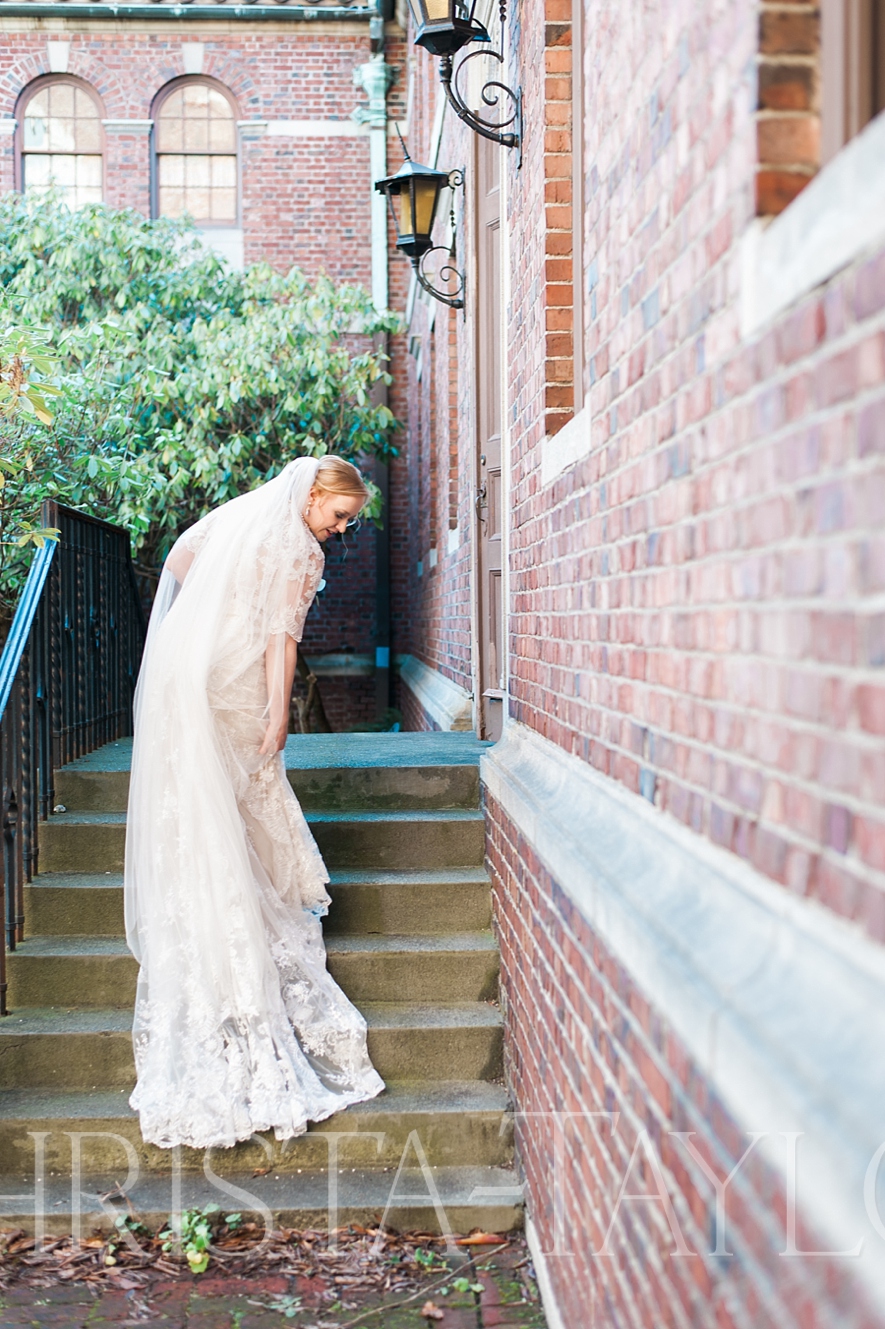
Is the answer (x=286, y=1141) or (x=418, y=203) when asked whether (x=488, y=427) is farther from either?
(x=286, y=1141)

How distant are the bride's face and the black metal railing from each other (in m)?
1.30

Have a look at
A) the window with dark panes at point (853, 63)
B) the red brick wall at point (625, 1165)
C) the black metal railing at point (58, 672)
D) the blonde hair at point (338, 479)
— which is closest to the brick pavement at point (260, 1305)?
the red brick wall at point (625, 1165)

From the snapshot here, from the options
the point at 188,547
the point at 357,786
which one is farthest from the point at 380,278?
the point at 188,547

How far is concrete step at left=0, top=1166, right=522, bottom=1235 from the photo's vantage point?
11.8 feet

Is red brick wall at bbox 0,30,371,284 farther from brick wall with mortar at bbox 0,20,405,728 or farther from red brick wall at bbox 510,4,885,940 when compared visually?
red brick wall at bbox 510,4,885,940

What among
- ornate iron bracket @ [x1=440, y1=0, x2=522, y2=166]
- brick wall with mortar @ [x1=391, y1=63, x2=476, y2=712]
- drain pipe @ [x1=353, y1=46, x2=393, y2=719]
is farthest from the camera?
drain pipe @ [x1=353, y1=46, x2=393, y2=719]

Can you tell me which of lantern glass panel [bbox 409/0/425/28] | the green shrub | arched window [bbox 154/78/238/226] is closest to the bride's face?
lantern glass panel [bbox 409/0/425/28]

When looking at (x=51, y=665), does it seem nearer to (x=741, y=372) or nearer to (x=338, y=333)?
(x=741, y=372)

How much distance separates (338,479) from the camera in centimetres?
417

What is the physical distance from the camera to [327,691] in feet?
47.3

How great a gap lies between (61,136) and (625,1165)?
14.7m

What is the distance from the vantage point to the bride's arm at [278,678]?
411 centimetres

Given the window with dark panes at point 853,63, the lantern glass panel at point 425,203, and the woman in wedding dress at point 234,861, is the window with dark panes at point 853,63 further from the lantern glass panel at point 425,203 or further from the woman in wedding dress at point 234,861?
the lantern glass panel at point 425,203

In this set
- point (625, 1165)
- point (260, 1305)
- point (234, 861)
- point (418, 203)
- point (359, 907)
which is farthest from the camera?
point (418, 203)
